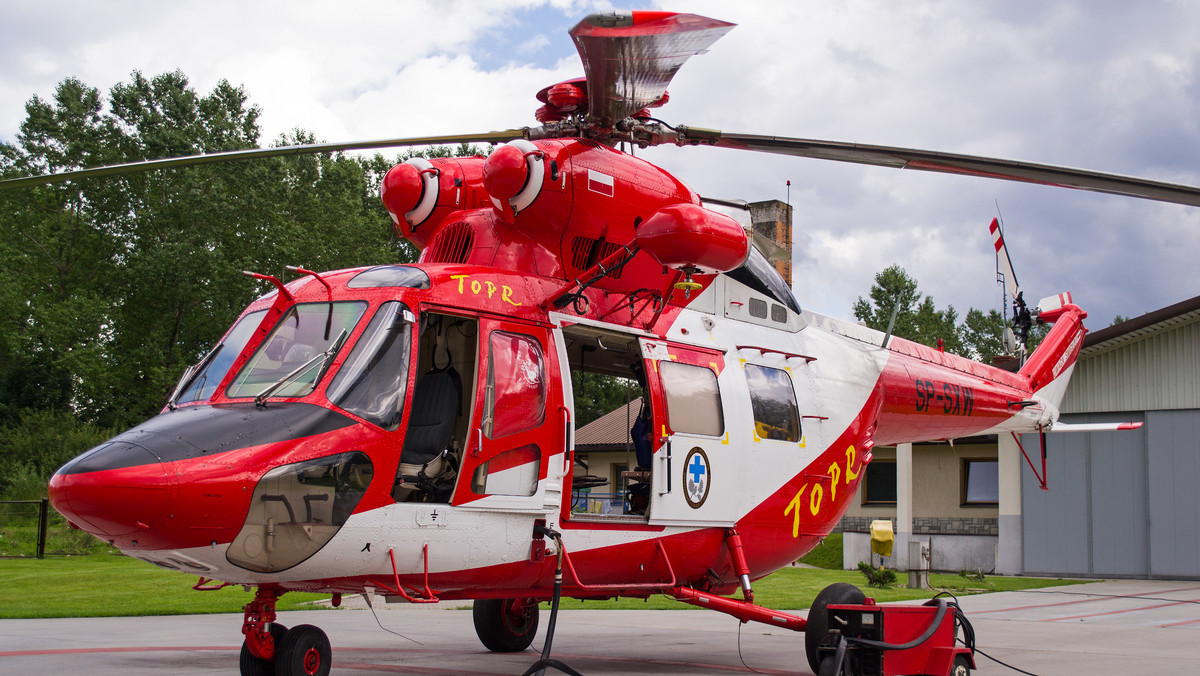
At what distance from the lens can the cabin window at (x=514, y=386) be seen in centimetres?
698

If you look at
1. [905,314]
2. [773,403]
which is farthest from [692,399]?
[905,314]

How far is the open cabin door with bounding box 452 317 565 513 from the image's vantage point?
6.85 meters

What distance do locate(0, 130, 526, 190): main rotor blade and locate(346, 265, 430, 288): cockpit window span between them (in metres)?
0.93

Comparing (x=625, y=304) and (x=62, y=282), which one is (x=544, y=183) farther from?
(x=62, y=282)

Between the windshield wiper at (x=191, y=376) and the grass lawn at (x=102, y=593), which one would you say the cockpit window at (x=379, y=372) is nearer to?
the windshield wiper at (x=191, y=376)

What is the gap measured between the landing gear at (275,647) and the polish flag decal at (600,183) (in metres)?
3.87

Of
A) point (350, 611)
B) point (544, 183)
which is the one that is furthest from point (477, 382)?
point (350, 611)

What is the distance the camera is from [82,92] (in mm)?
43688

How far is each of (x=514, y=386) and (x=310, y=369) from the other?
4.73 feet

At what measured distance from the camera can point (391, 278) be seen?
6945 mm

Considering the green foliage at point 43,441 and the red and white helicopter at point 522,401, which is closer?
the red and white helicopter at point 522,401

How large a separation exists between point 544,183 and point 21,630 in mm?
7801

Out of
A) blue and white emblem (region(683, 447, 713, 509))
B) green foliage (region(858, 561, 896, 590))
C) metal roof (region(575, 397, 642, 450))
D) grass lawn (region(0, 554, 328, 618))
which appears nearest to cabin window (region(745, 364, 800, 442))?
blue and white emblem (region(683, 447, 713, 509))

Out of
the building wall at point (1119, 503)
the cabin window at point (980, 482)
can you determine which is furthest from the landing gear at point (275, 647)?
the cabin window at point (980, 482)
